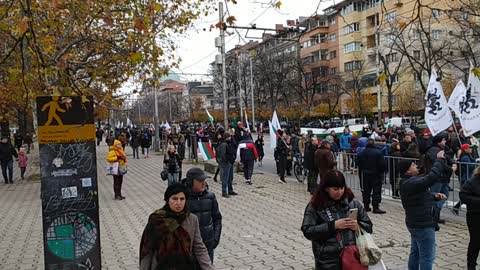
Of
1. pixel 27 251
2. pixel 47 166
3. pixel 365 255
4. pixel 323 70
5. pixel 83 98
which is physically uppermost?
pixel 323 70

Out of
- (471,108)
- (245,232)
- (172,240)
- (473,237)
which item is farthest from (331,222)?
(471,108)

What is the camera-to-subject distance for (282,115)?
204 feet

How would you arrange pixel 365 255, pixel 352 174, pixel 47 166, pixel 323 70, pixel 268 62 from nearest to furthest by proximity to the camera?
pixel 365 255 → pixel 47 166 → pixel 352 174 → pixel 268 62 → pixel 323 70

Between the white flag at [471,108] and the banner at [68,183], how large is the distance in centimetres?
732

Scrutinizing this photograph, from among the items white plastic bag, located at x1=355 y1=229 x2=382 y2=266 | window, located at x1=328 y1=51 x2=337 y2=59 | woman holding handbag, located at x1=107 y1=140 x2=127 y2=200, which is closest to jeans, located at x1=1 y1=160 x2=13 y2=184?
woman holding handbag, located at x1=107 y1=140 x2=127 y2=200

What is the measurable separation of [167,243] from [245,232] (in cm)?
485

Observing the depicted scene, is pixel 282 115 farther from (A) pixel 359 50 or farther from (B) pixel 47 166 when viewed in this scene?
(B) pixel 47 166

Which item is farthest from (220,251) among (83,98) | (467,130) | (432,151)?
(467,130)

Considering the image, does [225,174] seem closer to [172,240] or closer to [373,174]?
[373,174]

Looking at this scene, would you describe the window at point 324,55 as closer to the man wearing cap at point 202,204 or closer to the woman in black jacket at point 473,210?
the woman in black jacket at point 473,210

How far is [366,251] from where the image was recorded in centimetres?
358

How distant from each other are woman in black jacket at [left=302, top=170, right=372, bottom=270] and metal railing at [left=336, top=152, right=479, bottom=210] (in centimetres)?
288

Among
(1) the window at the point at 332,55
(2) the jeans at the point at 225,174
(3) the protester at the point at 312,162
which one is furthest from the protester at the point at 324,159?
(1) the window at the point at 332,55

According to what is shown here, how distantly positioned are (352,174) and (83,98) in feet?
34.8
